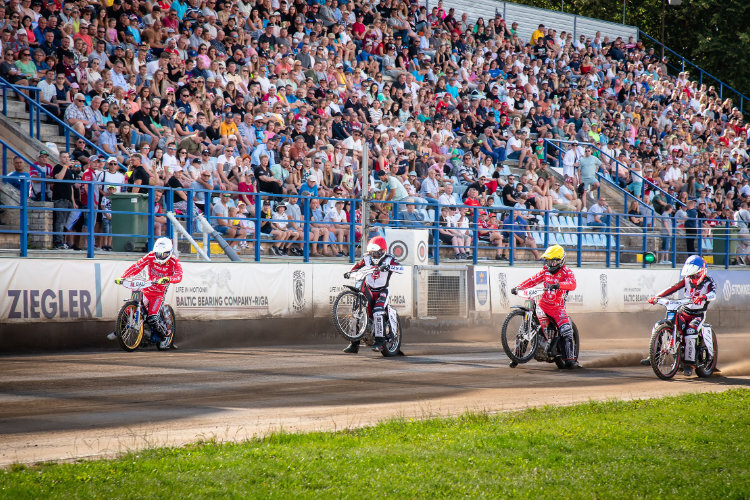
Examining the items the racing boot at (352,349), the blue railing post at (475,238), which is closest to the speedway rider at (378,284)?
the racing boot at (352,349)

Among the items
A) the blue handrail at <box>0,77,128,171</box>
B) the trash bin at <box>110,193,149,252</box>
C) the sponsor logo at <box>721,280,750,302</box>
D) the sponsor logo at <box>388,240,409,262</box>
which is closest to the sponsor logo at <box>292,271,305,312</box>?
the sponsor logo at <box>388,240,409,262</box>

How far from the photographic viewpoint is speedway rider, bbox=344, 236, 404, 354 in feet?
55.1

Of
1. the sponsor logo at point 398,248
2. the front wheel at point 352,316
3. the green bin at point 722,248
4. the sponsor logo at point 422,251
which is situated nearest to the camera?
the front wheel at point 352,316

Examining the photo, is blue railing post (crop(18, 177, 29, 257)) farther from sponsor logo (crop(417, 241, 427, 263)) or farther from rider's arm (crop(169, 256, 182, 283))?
sponsor logo (crop(417, 241, 427, 263))

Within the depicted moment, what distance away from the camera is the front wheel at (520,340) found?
611 inches

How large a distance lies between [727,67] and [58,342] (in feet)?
137

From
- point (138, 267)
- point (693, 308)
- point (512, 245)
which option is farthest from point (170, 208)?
point (693, 308)

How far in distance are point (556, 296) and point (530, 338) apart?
836 mm

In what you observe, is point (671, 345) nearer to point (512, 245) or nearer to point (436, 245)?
point (436, 245)

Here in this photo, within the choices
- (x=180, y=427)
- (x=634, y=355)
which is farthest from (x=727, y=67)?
(x=180, y=427)

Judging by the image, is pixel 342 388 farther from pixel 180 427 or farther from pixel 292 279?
pixel 292 279

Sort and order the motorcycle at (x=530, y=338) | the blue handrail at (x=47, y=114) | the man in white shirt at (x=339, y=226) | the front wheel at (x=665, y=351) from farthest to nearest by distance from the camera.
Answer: the man in white shirt at (x=339, y=226), the blue handrail at (x=47, y=114), the motorcycle at (x=530, y=338), the front wheel at (x=665, y=351)

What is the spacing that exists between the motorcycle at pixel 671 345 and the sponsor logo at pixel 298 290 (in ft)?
25.5

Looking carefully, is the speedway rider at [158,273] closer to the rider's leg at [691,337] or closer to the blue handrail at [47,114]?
the blue handrail at [47,114]
